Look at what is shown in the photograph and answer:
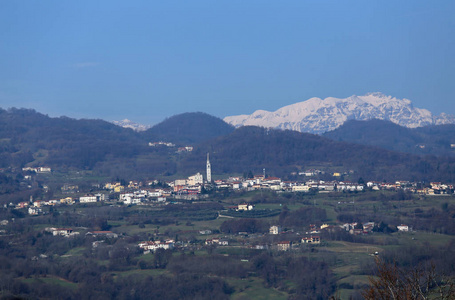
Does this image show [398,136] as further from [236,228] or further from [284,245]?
[284,245]

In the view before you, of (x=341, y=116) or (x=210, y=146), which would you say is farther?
(x=341, y=116)

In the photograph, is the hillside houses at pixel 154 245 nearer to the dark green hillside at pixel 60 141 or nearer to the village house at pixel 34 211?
the village house at pixel 34 211

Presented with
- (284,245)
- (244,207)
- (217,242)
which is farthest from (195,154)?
(284,245)

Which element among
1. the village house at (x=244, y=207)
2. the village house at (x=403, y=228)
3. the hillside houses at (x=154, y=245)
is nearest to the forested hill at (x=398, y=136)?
the village house at (x=244, y=207)

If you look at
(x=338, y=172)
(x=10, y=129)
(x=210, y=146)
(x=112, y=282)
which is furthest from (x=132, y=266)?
(x=10, y=129)

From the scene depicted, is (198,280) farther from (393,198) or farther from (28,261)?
(393,198)

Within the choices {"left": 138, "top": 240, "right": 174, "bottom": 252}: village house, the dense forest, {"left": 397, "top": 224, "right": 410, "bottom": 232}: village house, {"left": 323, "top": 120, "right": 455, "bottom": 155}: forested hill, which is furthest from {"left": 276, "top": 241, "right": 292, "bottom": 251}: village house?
{"left": 323, "top": 120, "right": 455, "bottom": 155}: forested hill
